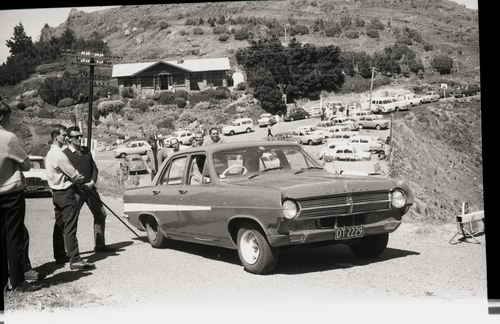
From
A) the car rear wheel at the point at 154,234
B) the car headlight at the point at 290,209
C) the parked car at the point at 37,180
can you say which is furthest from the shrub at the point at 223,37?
the car headlight at the point at 290,209

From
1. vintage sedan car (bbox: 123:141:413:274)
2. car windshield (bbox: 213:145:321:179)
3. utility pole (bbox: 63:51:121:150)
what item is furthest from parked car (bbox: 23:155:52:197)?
car windshield (bbox: 213:145:321:179)

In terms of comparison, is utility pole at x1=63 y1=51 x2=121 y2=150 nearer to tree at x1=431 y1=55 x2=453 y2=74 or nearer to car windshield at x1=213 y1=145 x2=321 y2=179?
car windshield at x1=213 y1=145 x2=321 y2=179

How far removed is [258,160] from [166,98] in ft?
9.19

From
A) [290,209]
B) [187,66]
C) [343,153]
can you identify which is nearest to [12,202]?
[290,209]

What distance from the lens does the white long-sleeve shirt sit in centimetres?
676

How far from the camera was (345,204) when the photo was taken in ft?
19.9

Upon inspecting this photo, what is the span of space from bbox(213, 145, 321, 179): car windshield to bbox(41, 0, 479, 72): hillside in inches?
74.3

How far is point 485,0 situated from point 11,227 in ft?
18.7

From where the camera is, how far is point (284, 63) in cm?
933

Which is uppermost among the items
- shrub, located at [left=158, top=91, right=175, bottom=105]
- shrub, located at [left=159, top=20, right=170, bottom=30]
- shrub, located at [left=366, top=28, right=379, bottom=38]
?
shrub, located at [left=159, top=20, right=170, bottom=30]

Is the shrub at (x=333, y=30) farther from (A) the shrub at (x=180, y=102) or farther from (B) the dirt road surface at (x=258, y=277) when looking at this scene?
(B) the dirt road surface at (x=258, y=277)

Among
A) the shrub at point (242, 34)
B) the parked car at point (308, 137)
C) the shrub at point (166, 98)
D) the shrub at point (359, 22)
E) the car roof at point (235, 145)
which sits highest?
the shrub at point (359, 22)

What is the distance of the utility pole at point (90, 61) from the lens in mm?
8336

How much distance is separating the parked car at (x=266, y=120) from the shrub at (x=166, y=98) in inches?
52.6
